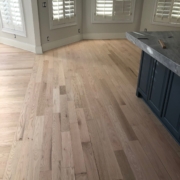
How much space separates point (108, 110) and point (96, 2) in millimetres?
4031

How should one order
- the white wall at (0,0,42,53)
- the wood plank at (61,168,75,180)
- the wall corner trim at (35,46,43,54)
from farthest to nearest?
1. the wall corner trim at (35,46,43,54)
2. the white wall at (0,0,42,53)
3. the wood plank at (61,168,75,180)

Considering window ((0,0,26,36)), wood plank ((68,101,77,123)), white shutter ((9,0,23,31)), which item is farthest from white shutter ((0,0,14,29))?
wood plank ((68,101,77,123))

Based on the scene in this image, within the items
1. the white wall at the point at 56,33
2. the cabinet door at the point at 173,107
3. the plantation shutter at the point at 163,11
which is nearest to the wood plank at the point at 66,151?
the cabinet door at the point at 173,107

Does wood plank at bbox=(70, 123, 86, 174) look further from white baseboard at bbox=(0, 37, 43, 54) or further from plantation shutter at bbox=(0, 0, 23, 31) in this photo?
plantation shutter at bbox=(0, 0, 23, 31)

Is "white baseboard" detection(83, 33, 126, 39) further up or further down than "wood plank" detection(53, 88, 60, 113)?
further up

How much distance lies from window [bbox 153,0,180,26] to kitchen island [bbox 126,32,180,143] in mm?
2898

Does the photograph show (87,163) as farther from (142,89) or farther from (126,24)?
(126,24)

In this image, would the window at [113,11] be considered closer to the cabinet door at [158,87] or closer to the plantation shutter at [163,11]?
the plantation shutter at [163,11]

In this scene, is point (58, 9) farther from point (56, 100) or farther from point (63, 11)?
point (56, 100)

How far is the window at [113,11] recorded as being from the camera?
5539 millimetres

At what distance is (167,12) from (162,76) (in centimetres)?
387

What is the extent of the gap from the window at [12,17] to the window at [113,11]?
6.99 ft

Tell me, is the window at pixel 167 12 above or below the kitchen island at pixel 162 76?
above

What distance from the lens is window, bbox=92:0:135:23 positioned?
18.2ft
